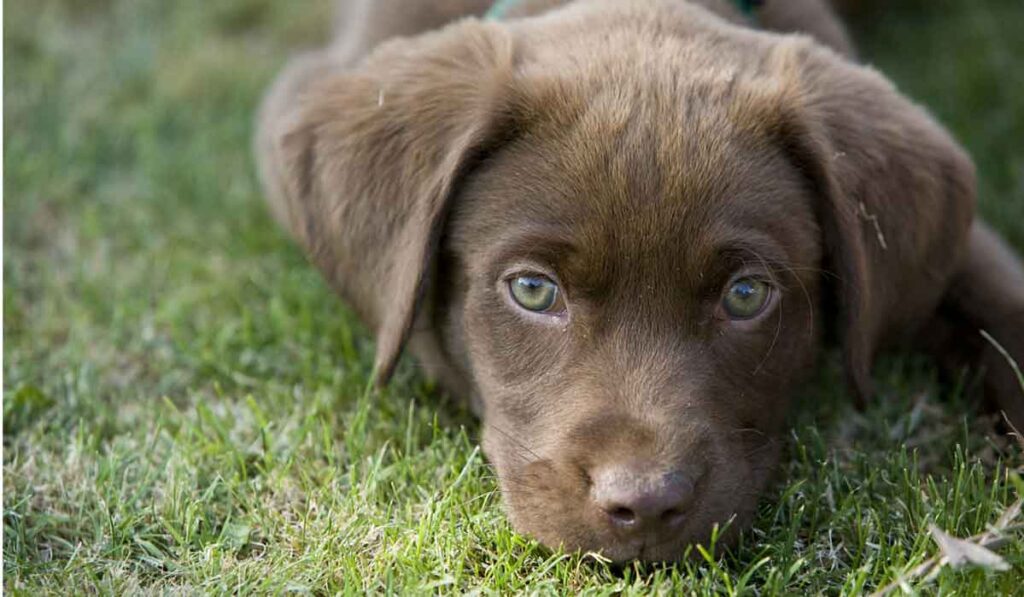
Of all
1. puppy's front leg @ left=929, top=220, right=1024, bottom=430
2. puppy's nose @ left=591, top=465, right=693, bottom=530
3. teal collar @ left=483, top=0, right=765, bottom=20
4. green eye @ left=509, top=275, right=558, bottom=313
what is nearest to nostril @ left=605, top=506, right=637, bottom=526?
puppy's nose @ left=591, top=465, right=693, bottom=530

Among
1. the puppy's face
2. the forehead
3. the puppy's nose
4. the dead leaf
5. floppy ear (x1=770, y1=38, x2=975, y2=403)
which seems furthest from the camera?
floppy ear (x1=770, y1=38, x2=975, y2=403)

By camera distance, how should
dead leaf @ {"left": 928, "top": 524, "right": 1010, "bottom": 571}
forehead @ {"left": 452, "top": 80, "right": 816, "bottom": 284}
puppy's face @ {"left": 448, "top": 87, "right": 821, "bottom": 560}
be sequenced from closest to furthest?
1. dead leaf @ {"left": 928, "top": 524, "right": 1010, "bottom": 571}
2. puppy's face @ {"left": 448, "top": 87, "right": 821, "bottom": 560}
3. forehead @ {"left": 452, "top": 80, "right": 816, "bottom": 284}

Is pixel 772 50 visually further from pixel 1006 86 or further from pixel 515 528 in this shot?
pixel 1006 86

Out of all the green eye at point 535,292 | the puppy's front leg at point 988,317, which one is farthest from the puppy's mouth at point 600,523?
the puppy's front leg at point 988,317

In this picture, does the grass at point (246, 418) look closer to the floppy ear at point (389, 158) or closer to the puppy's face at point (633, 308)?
the puppy's face at point (633, 308)

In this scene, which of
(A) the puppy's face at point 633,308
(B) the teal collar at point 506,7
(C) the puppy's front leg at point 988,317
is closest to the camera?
(A) the puppy's face at point 633,308

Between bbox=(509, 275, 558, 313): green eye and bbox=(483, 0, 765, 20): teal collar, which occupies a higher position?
bbox=(483, 0, 765, 20): teal collar

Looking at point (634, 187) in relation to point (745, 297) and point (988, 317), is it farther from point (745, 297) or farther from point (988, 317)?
point (988, 317)

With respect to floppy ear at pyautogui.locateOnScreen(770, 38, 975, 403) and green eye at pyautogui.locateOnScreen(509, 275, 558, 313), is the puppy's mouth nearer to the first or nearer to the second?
green eye at pyautogui.locateOnScreen(509, 275, 558, 313)

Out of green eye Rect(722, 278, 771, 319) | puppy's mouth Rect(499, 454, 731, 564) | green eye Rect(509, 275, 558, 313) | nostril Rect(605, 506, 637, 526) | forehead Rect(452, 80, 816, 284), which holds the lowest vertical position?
puppy's mouth Rect(499, 454, 731, 564)
